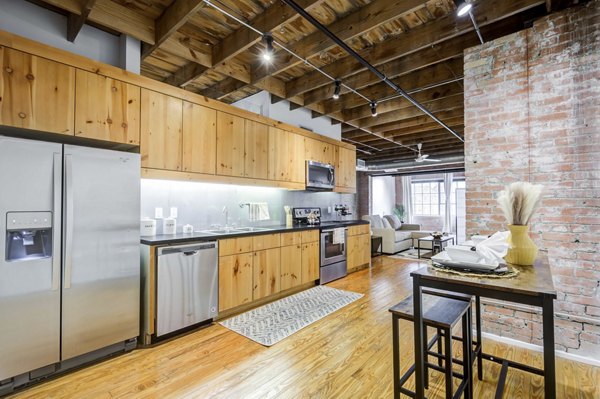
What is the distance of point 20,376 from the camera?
194 centimetres

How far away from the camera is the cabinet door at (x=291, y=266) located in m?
3.76

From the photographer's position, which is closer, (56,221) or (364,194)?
(56,221)

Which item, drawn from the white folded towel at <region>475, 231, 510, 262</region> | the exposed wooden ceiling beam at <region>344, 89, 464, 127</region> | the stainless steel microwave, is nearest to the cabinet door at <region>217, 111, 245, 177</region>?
the stainless steel microwave

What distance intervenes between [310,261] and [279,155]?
1620 millimetres

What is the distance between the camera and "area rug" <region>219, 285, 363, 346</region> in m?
2.75

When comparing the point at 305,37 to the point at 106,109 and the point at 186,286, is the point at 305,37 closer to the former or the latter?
the point at 106,109

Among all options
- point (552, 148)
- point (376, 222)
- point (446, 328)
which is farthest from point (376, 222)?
point (446, 328)

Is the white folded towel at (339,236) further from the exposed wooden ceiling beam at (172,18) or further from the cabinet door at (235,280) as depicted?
the exposed wooden ceiling beam at (172,18)

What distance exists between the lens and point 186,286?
2738 mm

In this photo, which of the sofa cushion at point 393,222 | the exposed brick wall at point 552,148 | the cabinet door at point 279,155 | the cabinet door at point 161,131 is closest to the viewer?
the exposed brick wall at point 552,148

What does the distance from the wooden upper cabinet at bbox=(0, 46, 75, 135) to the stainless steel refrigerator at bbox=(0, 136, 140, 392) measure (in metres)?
0.21

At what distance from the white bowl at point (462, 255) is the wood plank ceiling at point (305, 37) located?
190 centimetres

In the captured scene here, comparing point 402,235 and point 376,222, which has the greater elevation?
point 376,222

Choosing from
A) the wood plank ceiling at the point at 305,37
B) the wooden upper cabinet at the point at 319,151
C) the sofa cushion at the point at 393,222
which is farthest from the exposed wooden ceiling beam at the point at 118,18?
the sofa cushion at the point at 393,222
